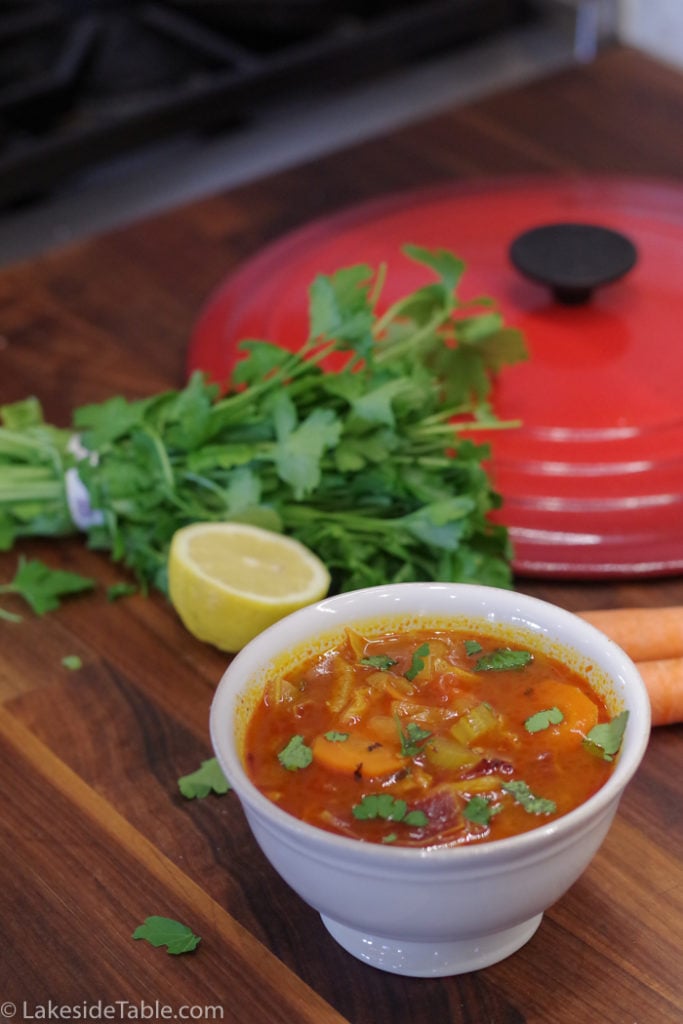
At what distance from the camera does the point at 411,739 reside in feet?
3.39

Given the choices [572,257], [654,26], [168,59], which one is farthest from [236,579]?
→ [654,26]

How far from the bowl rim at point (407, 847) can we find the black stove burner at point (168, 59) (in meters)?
1.25

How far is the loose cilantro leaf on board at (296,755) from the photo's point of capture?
1037 mm

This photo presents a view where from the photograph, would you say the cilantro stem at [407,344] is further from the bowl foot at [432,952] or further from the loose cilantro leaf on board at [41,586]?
the bowl foot at [432,952]

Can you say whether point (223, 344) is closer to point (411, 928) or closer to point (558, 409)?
point (558, 409)

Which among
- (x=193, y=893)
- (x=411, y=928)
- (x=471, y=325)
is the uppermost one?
(x=471, y=325)

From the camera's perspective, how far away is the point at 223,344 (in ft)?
5.85

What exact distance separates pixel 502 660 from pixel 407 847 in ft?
0.73

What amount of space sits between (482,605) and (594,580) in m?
0.35

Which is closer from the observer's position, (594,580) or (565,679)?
(565,679)

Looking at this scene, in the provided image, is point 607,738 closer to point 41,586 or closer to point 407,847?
point 407,847

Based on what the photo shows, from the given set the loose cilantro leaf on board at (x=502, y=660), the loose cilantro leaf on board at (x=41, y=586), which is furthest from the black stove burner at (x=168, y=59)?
the loose cilantro leaf on board at (x=502, y=660)

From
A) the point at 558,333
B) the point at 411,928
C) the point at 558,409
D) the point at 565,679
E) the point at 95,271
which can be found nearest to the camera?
the point at 411,928

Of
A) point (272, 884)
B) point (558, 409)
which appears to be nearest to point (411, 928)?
point (272, 884)
